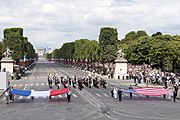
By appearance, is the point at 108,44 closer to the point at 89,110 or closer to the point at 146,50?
the point at 146,50

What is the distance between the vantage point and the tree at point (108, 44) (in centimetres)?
10662

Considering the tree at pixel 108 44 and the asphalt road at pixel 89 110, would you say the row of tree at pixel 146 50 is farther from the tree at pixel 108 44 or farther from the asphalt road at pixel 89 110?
the asphalt road at pixel 89 110

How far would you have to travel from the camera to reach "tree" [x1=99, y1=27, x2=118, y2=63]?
107 metres

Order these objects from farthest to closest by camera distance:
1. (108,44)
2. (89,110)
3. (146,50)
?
1. (146,50)
2. (108,44)
3. (89,110)

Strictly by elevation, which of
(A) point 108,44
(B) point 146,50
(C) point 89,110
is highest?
(A) point 108,44

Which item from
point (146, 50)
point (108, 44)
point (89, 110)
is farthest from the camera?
Answer: point (146, 50)

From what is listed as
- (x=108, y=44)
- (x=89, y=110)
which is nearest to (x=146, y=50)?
(x=108, y=44)

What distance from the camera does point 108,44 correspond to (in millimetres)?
108625

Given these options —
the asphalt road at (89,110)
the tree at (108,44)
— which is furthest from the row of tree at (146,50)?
the asphalt road at (89,110)

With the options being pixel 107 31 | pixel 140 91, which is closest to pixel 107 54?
pixel 107 31

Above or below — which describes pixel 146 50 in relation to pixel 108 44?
below

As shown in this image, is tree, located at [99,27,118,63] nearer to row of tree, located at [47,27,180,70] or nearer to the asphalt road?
row of tree, located at [47,27,180,70]

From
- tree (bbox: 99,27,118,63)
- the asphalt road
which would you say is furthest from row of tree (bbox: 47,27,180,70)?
the asphalt road

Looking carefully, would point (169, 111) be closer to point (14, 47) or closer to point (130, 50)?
point (14, 47)
